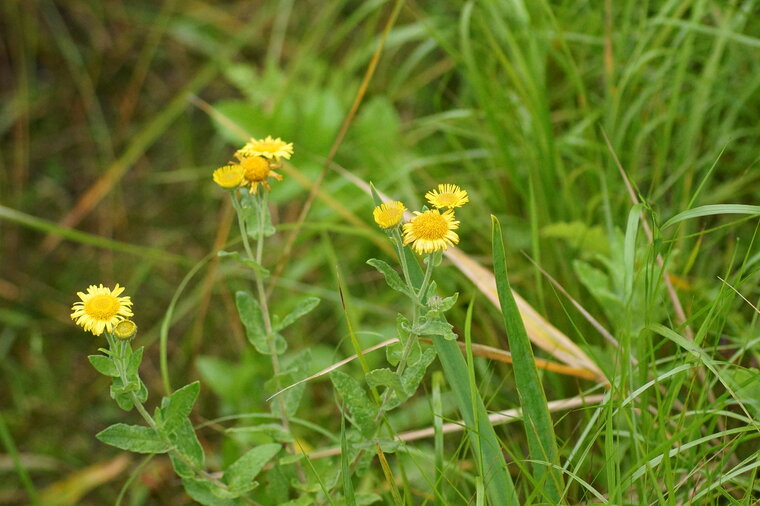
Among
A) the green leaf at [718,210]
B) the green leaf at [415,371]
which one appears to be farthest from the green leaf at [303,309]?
the green leaf at [718,210]

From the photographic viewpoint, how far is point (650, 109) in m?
1.38

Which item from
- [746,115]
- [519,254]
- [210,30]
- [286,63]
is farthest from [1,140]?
[746,115]

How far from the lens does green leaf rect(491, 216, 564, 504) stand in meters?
0.85

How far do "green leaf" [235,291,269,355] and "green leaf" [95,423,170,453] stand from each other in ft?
0.56

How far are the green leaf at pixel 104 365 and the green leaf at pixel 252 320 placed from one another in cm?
19

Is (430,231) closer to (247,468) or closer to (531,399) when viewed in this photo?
(531,399)

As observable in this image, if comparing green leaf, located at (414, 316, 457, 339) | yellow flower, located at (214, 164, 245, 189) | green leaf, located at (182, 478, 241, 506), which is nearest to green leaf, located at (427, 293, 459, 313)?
green leaf, located at (414, 316, 457, 339)

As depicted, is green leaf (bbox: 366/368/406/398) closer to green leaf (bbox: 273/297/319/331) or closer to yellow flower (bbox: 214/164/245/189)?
green leaf (bbox: 273/297/319/331)

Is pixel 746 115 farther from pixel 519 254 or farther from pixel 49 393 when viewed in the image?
pixel 49 393

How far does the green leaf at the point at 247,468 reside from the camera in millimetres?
917

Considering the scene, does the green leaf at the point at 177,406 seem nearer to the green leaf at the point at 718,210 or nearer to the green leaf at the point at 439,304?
the green leaf at the point at 439,304

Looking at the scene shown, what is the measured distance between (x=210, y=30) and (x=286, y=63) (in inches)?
10.5

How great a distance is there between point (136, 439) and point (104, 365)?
0.11 meters

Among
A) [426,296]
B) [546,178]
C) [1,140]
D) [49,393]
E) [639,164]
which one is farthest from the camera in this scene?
[1,140]
